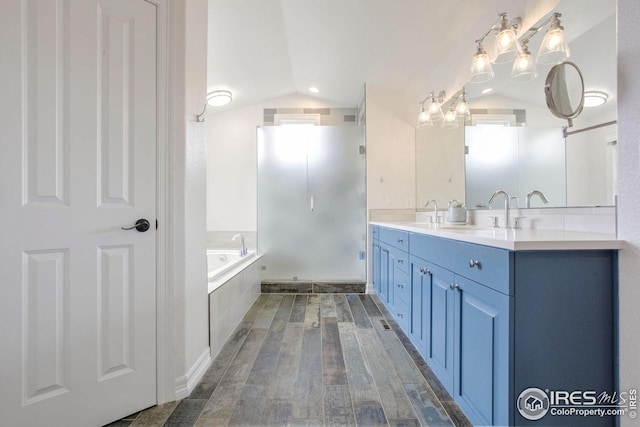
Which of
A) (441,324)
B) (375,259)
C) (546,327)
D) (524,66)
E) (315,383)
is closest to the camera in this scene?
(546,327)

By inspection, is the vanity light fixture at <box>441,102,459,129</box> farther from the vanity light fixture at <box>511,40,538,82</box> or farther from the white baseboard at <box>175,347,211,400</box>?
the white baseboard at <box>175,347,211,400</box>

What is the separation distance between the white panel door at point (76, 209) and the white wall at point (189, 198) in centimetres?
11

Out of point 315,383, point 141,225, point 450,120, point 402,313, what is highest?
point 450,120

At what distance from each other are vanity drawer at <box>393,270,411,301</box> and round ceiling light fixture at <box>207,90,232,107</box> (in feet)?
9.89

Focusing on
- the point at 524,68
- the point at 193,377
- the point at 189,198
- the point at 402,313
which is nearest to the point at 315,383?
the point at 193,377

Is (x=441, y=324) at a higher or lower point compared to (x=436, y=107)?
lower

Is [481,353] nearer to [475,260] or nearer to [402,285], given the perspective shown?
[475,260]

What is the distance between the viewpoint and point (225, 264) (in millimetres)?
3152

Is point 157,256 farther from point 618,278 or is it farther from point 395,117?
point 395,117

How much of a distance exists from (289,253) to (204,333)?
1783 mm

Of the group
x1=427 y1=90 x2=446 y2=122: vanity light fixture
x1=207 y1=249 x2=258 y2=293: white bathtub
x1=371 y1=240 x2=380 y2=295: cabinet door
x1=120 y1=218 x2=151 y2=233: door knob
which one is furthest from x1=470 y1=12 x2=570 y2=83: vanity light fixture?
x1=207 y1=249 x2=258 y2=293: white bathtub

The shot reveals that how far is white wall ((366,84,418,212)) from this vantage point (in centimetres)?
329

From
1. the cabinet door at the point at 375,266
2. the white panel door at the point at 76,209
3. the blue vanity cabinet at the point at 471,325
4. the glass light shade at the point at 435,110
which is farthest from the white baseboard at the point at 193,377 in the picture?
the glass light shade at the point at 435,110

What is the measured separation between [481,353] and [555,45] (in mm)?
1589
